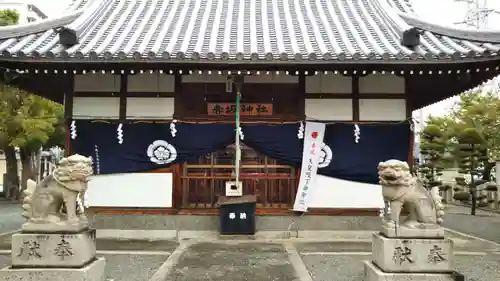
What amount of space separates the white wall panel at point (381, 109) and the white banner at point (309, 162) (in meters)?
1.12

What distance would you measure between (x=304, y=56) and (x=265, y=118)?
219 cm

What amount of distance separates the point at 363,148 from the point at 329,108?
1243mm

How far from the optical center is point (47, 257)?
6016 mm

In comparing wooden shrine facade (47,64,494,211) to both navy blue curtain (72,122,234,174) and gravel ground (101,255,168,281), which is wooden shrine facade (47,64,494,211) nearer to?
navy blue curtain (72,122,234,174)

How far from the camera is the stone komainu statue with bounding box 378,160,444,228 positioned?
616cm

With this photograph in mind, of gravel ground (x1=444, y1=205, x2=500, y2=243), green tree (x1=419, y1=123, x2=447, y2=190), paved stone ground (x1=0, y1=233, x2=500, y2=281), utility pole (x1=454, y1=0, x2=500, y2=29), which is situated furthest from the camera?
utility pole (x1=454, y1=0, x2=500, y2=29)

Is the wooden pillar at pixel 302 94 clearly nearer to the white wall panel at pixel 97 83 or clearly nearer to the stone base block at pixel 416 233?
the white wall panel at pixel 97 83

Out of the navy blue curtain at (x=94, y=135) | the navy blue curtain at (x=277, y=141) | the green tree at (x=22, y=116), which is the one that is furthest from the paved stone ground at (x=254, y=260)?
the green tree at (x=22, y=116)

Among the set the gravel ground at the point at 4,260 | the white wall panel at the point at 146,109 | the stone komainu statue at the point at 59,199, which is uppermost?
the white wall panel at the point at 146,109

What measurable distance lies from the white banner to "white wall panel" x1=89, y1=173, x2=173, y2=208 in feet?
10.0

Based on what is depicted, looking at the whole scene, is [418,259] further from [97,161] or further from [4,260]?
[97,161]

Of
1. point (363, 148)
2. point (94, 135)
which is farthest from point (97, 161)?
point (363, 148)

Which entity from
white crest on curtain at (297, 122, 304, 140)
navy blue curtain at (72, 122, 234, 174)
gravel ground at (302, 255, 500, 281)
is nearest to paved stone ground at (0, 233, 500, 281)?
gravel ground at (302, 255, 500, 281)

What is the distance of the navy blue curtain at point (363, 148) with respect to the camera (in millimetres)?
10539
